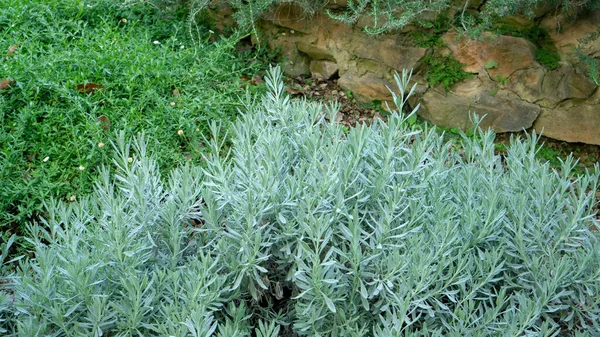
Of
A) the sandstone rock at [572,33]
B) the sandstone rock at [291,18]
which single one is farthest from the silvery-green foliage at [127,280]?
the sandstone rock at [572,33]

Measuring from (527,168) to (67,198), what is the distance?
2.65 metres

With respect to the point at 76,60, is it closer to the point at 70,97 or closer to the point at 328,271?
the point at 70,97

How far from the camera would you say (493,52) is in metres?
5.05

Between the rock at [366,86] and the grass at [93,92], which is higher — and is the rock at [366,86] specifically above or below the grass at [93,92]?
below

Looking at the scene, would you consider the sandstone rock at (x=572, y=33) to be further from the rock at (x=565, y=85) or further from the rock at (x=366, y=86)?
the rock at (x=366, y=86)

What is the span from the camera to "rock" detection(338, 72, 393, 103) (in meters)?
5.20

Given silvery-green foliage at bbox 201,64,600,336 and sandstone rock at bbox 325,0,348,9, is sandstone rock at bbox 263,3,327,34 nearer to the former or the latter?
sandstone rock at bbox 325,0,348,9

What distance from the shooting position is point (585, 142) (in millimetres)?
4965

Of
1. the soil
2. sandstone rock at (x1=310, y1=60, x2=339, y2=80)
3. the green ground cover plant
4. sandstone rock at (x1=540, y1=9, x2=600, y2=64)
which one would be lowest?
the soil

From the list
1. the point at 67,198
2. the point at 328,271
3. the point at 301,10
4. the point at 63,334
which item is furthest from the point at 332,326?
the point at 301,10

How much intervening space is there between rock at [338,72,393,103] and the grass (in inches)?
28.9

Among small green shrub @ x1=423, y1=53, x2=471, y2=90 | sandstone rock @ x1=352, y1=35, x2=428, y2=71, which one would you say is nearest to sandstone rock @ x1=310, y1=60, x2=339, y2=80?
sandstone rock @ x1=352, y1=35, x2=428, y2=71

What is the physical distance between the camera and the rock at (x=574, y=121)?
491cm

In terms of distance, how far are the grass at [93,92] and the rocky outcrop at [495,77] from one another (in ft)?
2.74
